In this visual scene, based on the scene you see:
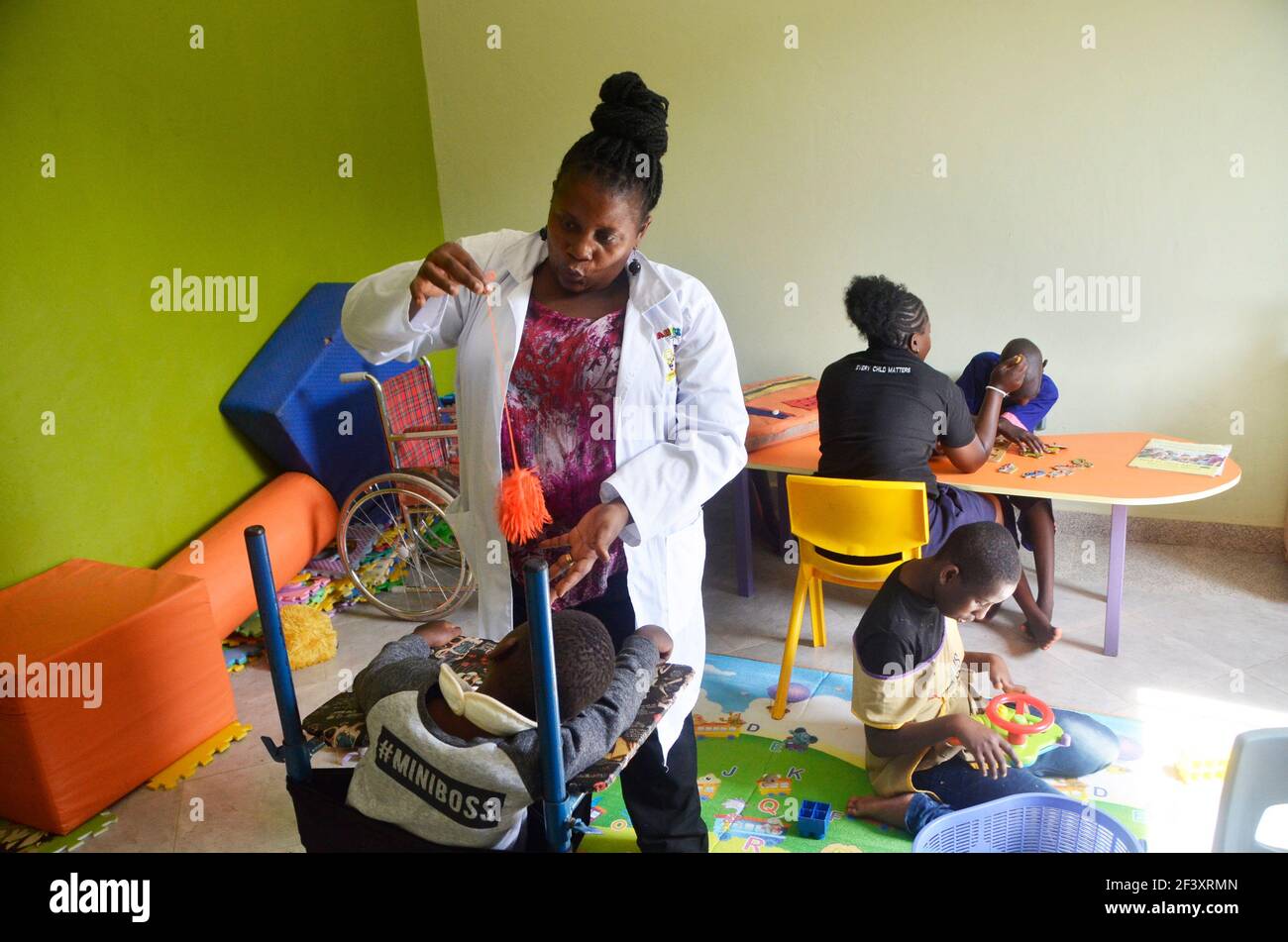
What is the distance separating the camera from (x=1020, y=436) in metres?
3.45

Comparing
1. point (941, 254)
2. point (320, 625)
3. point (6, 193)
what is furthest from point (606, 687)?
point (941, 254)

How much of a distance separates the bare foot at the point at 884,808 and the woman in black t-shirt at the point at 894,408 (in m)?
0.84

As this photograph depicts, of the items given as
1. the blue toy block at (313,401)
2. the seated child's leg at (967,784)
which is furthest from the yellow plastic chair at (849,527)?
the blue toy block at (313,401)

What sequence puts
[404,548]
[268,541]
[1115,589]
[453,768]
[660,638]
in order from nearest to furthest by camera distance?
1. [453,768]
2. [660,638]
3. [1115,589]
4. [268,541]
5. [404,548]

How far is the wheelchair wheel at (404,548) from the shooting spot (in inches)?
148

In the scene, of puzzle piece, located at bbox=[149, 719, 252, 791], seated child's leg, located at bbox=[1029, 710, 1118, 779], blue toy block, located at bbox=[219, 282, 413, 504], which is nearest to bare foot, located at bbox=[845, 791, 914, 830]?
seated child's leg, located at bbox=[1029, 710, 1118, 779]

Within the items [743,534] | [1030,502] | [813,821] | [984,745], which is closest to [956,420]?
[1030,502]

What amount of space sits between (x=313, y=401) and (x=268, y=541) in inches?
23.0

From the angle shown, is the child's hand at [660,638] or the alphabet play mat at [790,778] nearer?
the child's hand at [660,638]

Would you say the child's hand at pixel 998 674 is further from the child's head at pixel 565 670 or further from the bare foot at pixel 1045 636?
the child's head at pixel 565 670

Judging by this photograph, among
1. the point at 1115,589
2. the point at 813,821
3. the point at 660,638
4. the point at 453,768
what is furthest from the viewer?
the point at 1115,589

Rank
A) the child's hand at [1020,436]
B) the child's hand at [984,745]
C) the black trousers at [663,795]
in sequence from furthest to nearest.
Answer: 1. the child's hand at [1020,436]
2. the child's hand at [984,745]
3. the black trousers at [663,795]

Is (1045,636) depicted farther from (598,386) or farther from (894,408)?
(598,386)

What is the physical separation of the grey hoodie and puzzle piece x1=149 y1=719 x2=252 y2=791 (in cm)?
166
